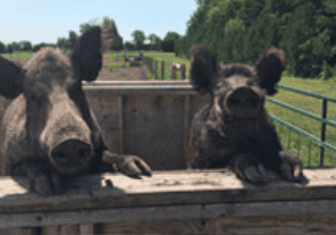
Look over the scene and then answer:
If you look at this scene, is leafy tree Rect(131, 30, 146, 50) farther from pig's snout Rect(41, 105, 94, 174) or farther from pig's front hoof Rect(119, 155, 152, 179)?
pig's snout Rect(41, 105, 94, 174)

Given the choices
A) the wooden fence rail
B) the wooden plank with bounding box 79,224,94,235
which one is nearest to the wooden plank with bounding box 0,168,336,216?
the wooden fence rail

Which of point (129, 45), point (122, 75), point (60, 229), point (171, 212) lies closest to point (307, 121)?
point (171, 212)

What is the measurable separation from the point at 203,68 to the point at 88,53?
85cm

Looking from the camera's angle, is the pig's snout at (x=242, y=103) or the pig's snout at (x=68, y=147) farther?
the pig's snout at (x=242, y=103)

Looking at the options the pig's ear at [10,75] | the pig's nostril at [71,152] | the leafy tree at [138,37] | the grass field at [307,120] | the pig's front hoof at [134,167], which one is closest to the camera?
the pig's nostril at [71,152]

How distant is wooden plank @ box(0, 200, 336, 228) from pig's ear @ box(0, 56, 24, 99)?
3.03 ft

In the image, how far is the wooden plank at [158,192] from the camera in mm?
1558

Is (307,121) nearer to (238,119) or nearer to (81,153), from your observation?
(238,119)

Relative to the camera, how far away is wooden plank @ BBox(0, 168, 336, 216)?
61.3 inches

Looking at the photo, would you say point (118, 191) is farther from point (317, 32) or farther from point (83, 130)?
point (317, 32)

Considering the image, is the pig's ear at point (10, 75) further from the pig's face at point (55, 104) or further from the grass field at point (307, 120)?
the grass field at point (307, 120)

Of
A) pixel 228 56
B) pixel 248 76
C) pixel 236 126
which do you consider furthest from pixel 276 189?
pixel 228 56

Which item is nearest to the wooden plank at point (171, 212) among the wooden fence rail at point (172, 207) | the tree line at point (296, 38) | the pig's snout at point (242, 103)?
the wooden fence rail at point (172, 207)

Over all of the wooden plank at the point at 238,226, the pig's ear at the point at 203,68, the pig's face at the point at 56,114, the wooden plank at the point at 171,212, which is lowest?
the wooden plank at the point at 238,226
